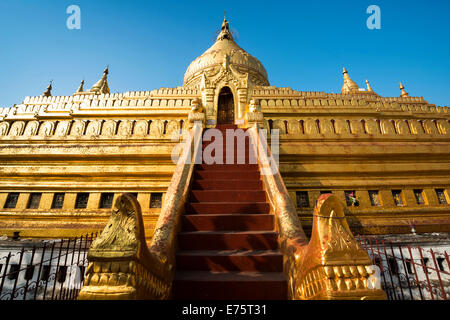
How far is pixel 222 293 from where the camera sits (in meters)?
2.98

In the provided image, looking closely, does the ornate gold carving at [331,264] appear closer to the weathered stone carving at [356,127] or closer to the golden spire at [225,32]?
the weathered stone carving at [356,127]

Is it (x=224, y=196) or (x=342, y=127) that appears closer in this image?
(x=224, y=196)

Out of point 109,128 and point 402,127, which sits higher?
point 402,127

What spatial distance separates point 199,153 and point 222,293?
436 cm

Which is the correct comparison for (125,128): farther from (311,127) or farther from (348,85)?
(348,85)

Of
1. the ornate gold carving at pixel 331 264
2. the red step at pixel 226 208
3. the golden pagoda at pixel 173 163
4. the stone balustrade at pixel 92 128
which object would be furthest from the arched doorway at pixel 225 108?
the ornate gold carving at pixel 331 264

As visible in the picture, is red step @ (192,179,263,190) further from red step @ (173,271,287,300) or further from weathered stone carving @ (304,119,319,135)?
weathered stone carving @ (304,119,319,135)

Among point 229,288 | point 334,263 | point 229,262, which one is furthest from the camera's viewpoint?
point 229,262

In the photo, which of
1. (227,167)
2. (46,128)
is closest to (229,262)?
(227,167)

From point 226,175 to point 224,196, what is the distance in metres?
0.98

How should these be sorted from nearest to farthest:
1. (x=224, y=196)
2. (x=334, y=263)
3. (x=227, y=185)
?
(x=334, y=263) < (x=224, y=196) < (x=227, y=185)

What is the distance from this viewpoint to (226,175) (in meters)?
5.83

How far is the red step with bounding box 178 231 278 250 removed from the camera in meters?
3.70

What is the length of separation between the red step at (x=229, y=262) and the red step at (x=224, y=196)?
5.33 feet
